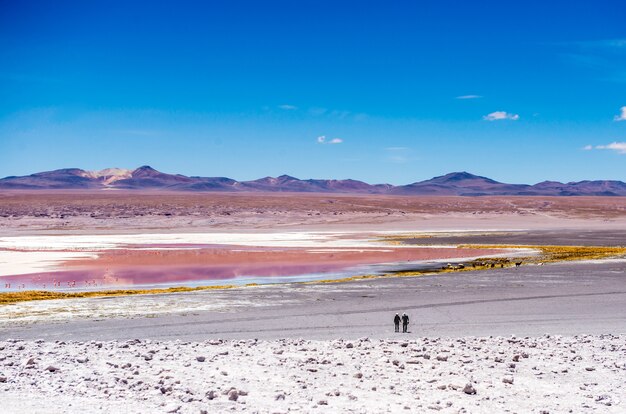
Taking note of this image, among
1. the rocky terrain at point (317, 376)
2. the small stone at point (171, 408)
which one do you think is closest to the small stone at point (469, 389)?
the rocky terrain at point (317, 376)

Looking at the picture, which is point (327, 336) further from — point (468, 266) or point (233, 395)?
point (468, 266)

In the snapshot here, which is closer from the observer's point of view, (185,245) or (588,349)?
(588,349)

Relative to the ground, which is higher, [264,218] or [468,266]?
[264,218]

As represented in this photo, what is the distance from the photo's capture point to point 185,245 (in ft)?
186

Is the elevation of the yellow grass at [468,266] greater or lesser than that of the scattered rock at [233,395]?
lesser

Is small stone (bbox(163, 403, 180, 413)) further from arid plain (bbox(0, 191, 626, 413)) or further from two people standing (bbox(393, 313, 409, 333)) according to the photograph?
two people standing (bbox(393, 313, 409, 333))

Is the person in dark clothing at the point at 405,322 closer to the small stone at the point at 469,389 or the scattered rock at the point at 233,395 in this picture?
the small stone at the point at 469,389

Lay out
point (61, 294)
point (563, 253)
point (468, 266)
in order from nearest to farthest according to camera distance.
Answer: point (61, 294)
point (468, 266)
point (563, 253)

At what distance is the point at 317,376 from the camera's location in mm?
11609

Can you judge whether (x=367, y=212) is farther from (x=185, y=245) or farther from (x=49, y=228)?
(x=185, y=245)

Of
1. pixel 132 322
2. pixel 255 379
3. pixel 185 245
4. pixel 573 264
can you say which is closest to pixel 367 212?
pixel 185 245

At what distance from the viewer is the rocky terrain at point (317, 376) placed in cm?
1003

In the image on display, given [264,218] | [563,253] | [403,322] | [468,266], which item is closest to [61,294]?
[403,322]

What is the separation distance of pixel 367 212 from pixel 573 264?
256 feet
